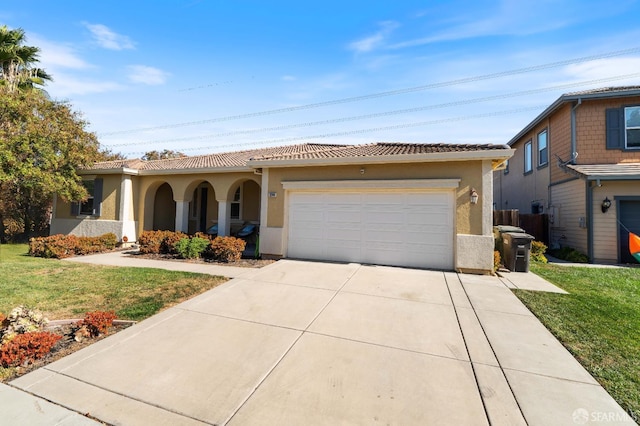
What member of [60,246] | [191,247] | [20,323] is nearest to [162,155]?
[60,246]

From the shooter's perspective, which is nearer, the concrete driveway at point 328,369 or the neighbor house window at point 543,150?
the concrete driveway at point 328,369

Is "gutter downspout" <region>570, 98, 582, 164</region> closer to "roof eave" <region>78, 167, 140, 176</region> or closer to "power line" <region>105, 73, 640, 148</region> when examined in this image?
"power line" <region>105, 73, 640, 148</region>

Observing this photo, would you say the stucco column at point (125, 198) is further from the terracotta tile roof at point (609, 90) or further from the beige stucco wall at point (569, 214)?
the terracotta tile roof at point (609, 90)

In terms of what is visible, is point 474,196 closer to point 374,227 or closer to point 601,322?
point 374,227


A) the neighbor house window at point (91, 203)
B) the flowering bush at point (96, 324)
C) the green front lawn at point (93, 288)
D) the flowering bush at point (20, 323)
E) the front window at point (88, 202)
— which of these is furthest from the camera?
the front window at point (88, 202)

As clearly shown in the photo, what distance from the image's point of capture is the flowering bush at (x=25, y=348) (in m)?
3.21

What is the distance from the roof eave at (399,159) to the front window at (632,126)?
7.87 metres

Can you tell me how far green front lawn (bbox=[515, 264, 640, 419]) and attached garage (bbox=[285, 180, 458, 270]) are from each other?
2.55 metres

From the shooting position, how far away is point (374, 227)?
28.7 ft

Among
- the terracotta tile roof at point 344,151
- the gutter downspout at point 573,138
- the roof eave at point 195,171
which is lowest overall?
the roof eave at point 195,171

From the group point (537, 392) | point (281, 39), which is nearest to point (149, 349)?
point (537, 392)

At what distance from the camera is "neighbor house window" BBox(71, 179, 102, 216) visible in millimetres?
13156

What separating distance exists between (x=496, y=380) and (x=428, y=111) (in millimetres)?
17922

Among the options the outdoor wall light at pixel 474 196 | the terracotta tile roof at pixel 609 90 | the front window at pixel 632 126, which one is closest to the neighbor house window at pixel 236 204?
the outdoor wall light at pixel 474 196
